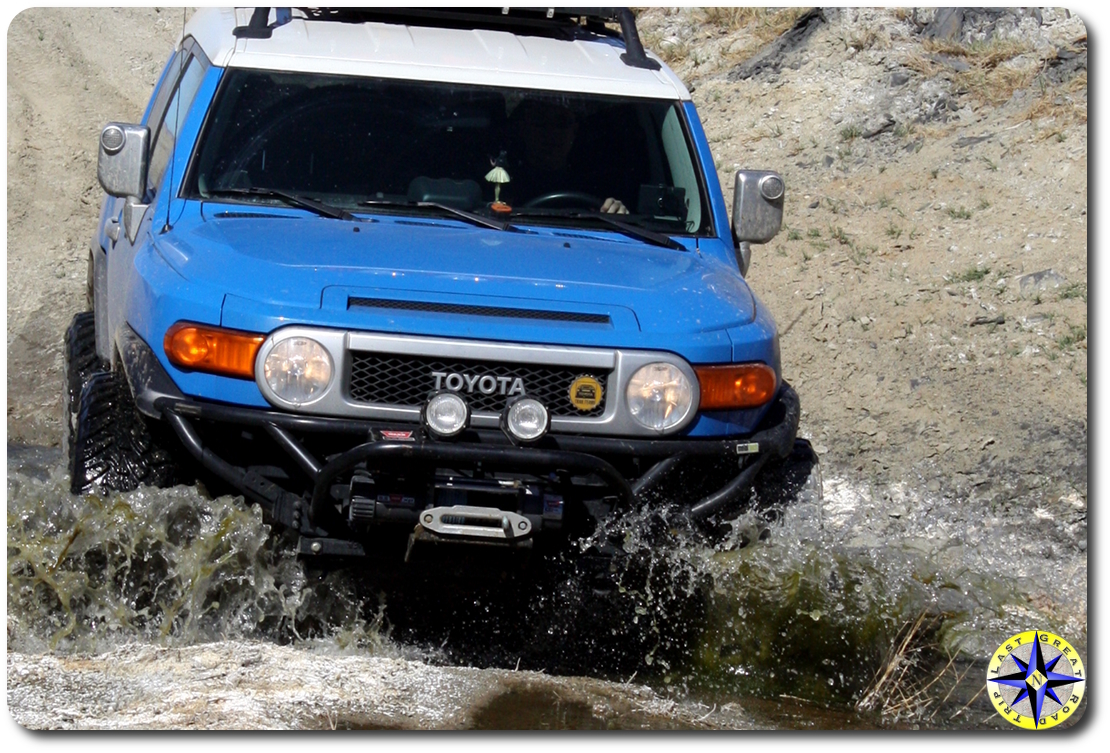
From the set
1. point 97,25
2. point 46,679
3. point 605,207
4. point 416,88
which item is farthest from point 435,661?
point 97,25

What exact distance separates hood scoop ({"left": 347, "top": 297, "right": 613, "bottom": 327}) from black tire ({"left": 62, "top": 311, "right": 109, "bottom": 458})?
1596 mm

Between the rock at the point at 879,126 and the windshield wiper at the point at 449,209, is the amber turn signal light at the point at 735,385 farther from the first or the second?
the rock at the point at 879,126

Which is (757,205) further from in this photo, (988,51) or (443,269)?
(988,51)

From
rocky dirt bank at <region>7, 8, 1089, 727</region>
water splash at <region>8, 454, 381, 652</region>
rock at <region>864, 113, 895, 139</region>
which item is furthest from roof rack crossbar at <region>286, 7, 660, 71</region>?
rock at <region>864, 113, 895, 139</region>

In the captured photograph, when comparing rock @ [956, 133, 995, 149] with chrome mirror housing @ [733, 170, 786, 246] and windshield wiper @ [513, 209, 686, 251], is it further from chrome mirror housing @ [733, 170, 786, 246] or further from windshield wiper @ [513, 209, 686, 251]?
windshield wiper @ [513, 209, 686, 251]

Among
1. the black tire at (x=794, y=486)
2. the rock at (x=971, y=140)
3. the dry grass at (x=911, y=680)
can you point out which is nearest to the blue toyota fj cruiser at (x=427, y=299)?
the black tire at (x=794, y=486)

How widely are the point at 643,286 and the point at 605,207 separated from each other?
83 cm

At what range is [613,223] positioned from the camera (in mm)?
4879

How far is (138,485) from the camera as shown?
4.18 m

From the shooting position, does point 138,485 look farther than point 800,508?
No

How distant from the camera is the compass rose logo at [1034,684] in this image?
165 inches

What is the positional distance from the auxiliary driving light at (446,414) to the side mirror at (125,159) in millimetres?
1650

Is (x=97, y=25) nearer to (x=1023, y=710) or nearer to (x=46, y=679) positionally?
(x=46, y=679)

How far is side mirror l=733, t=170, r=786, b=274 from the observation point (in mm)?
5148
